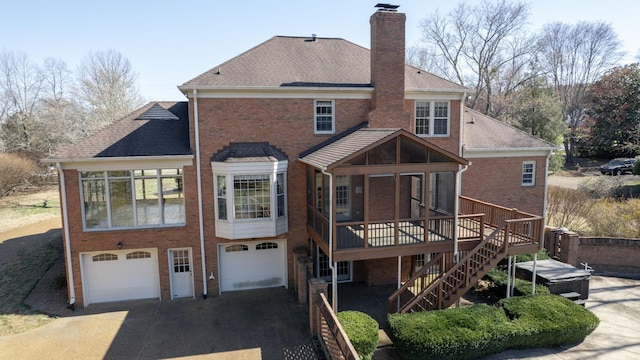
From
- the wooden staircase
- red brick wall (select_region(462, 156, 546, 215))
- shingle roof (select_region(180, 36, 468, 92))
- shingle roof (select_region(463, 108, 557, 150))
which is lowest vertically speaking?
the wooden staircase

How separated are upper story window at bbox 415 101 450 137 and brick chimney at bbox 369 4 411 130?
93 cm

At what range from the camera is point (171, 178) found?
530 inches

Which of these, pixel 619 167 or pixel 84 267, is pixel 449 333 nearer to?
pixel 84 267

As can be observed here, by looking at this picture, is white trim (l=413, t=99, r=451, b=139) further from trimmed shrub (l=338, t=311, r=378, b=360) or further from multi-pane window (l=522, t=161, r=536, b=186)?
trimmed shrub (l=338, t=311, r=378, b=360)

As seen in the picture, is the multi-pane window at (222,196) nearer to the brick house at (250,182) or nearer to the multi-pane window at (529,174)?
the brick house at (250,182)

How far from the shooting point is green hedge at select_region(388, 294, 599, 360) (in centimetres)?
946

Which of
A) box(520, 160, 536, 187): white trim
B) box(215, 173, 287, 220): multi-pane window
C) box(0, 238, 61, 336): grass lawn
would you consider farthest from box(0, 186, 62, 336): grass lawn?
box(520, 160, 536, 187): white trim

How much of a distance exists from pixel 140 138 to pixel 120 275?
5.09m

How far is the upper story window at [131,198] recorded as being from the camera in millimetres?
13039

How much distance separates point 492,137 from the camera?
1748cm

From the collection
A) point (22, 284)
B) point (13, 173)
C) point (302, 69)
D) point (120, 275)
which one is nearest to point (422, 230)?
point (302, 69)

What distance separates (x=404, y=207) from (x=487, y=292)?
4461mm

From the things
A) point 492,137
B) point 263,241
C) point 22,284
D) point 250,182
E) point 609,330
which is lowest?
point 609,330

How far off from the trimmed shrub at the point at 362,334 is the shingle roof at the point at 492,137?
969 centimetres
